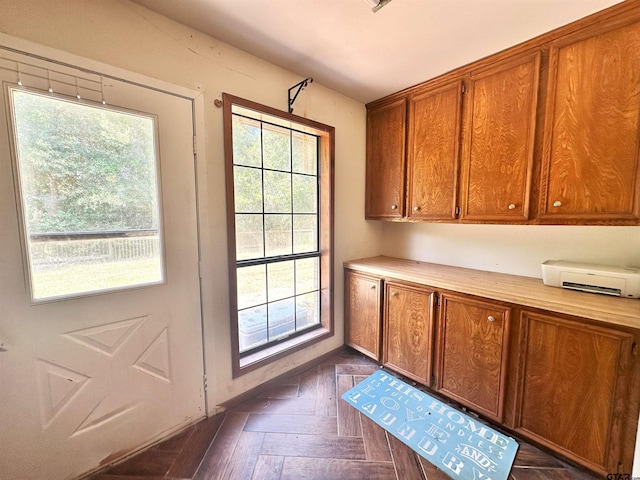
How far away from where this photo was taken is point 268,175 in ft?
6.40

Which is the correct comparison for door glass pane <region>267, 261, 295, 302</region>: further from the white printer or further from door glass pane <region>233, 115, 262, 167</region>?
the white printer

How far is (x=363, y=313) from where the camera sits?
2326mm

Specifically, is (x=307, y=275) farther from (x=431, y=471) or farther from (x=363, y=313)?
(x=431, y=471)

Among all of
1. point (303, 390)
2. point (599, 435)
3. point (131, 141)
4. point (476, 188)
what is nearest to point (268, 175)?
point (131, 141)

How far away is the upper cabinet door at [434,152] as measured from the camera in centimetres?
189

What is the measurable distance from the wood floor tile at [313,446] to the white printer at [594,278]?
1.59 metres

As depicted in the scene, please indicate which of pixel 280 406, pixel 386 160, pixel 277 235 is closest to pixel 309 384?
pixel 280 406

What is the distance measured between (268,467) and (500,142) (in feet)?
7.98

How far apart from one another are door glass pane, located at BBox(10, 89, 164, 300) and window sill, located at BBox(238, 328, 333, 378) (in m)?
0.88

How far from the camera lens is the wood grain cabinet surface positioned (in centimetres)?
127

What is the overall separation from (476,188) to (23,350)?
2697mm

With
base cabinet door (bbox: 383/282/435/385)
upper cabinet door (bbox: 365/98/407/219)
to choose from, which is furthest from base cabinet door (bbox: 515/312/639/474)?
upper cabinet door (bbox: 365/98/407/219)

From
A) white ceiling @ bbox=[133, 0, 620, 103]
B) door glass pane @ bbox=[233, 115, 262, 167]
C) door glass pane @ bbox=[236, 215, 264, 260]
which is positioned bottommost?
door glass pane @ bbox=[236, 215, 264, 260]

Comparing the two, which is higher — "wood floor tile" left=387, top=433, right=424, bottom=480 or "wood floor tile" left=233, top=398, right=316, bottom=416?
"wood floor tile" left=233, top=398, right=316, bottom=416
